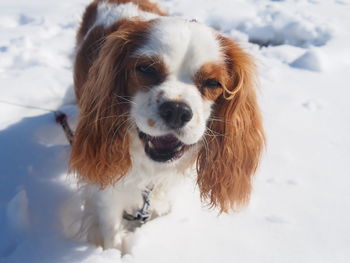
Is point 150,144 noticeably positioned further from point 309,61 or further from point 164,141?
point 309,61

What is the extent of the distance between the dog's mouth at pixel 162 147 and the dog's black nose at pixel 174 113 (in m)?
0.15

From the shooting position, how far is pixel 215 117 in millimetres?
1758

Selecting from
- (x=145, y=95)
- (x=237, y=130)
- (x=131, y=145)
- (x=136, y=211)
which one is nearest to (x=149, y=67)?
(x=145, y=95)

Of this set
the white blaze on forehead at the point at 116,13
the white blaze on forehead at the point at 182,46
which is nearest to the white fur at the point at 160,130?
the white blaze on forehead at the point at 182,46

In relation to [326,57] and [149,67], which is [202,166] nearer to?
[149,67]

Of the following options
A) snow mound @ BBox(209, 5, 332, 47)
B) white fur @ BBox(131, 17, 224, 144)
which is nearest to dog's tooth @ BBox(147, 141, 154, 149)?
white fur @ BBox(131, 17, 224, 144)

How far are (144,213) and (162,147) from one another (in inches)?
22.2

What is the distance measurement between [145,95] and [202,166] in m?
0.48

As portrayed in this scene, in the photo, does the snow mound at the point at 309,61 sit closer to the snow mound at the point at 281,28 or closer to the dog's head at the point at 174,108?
the snow mound at the point at 281,28

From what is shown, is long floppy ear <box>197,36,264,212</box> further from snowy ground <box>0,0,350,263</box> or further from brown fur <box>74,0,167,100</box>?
brown fur <box>74,0,167,100</box>

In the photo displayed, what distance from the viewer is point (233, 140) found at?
5.95 feet

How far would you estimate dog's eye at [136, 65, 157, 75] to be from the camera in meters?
1.58

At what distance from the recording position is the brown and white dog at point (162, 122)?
156cm

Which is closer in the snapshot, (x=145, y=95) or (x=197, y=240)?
(x=145, y=95)
